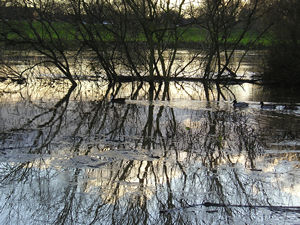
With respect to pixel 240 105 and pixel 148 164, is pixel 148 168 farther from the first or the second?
pixel 240 105

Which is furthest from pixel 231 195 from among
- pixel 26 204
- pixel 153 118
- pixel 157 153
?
pixel 153 118

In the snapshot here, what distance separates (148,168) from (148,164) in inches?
8.0

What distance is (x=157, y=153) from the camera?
7934 mm

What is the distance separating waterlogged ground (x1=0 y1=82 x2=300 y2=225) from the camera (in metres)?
5.50

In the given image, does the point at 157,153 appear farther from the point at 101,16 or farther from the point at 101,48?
the point at 101,48

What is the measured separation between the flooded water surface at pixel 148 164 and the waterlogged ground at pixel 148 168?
15 millimetres

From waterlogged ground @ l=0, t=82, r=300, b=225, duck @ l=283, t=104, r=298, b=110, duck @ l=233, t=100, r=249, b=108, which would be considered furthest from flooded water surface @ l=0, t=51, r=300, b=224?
duck @ l=233, t=100, r=249, b=108

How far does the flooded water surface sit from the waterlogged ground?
2 cm

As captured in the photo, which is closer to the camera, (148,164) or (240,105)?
(148,164)

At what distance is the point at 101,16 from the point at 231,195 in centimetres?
1377

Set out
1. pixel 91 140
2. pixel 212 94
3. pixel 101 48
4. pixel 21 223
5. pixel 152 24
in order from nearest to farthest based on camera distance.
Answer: pixel 21 223 < pixel 91 140 < pixel 212 94 < pixel 152 24 < pixel 101 48

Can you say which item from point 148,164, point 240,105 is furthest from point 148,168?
point 240,105

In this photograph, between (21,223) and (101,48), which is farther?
(101,48)

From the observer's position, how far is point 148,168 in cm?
705
